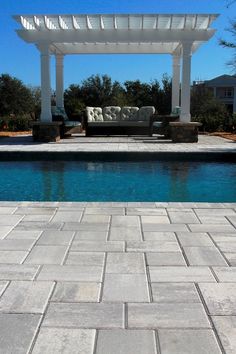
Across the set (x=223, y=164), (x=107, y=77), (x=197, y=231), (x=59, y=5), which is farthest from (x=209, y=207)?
(x=107, y=77)

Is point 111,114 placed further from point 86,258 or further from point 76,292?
point 76,292

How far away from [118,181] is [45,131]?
16.6ft

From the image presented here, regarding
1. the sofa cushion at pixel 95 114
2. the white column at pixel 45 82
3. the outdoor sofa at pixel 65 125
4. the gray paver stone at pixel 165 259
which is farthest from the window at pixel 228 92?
the gray paver stone at pixel 165 259

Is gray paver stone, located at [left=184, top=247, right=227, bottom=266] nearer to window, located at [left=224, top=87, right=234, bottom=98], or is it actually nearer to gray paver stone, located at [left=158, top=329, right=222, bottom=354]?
gray paver stone, located at [left=158, top=329, right=222, bottom=354]

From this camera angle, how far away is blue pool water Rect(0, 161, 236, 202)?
6.38 metres

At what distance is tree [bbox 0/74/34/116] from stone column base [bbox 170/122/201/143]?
1491cm

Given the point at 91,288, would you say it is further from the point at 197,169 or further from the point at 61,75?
the point at 61,75

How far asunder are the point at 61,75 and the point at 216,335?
14587 millimetres

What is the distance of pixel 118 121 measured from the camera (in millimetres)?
14656

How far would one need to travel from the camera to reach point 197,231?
3869mm

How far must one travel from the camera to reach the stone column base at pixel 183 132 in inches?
460

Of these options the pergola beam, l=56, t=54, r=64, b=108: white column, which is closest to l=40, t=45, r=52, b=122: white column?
the pergola beam

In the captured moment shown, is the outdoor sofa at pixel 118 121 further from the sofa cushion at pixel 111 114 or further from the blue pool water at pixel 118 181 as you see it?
the blue pool water at pixel 118 181

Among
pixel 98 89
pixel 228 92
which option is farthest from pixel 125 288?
pixel 228 92
